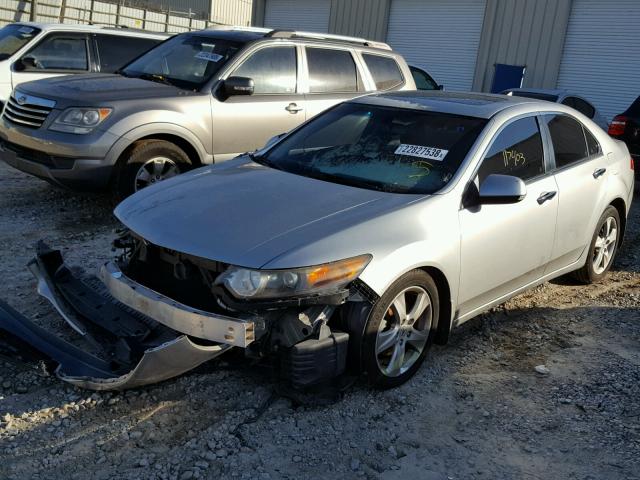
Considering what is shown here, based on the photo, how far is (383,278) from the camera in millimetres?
3447

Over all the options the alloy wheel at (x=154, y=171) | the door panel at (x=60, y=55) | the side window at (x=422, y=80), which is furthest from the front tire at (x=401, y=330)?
the side window at (x=422, y=80)

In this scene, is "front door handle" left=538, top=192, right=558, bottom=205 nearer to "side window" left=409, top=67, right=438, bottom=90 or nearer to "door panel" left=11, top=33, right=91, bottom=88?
"door panel" left=11, top=33, right=91, bottom=88

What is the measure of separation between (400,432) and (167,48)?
5.61 meters

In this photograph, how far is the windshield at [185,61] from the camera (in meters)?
6.96

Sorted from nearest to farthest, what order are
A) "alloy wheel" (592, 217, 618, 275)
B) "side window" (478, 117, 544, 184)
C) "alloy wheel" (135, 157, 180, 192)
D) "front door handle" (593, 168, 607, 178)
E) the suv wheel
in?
1. "side window" (478, 117, 544, 184)
2. "front door handle" (593, 168, 607, 178)
3. "alloy wheel" (592, 217, 618, 275)
4. the suv wheel
5. "alloy wheel" (135, 157, 180, 192)

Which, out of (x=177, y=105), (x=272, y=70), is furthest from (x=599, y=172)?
(x=177, y=105)

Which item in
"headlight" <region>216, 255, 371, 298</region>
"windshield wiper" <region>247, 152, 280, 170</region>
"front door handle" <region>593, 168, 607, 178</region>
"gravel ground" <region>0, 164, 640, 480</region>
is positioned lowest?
"gravel ground" <region>0, 164, 640, 480</region>

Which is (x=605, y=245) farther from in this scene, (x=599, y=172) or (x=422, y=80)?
(x=422, y=80)

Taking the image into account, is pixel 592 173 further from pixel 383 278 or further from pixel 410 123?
pixel 383 278

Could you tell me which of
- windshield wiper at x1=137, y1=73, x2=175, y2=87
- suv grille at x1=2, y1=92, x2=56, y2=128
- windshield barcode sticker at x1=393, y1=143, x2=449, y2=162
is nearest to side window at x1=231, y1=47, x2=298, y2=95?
windshield wiper at x1=137, y1=73, x2=175, y2=87

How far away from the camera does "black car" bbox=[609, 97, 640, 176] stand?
383 inches

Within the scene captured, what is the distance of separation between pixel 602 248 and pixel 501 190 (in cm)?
223

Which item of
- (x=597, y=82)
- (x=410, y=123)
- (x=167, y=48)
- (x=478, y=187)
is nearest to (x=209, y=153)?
(x=167, y=48)

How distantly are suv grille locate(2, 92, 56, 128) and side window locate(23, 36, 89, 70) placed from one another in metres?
3.05
